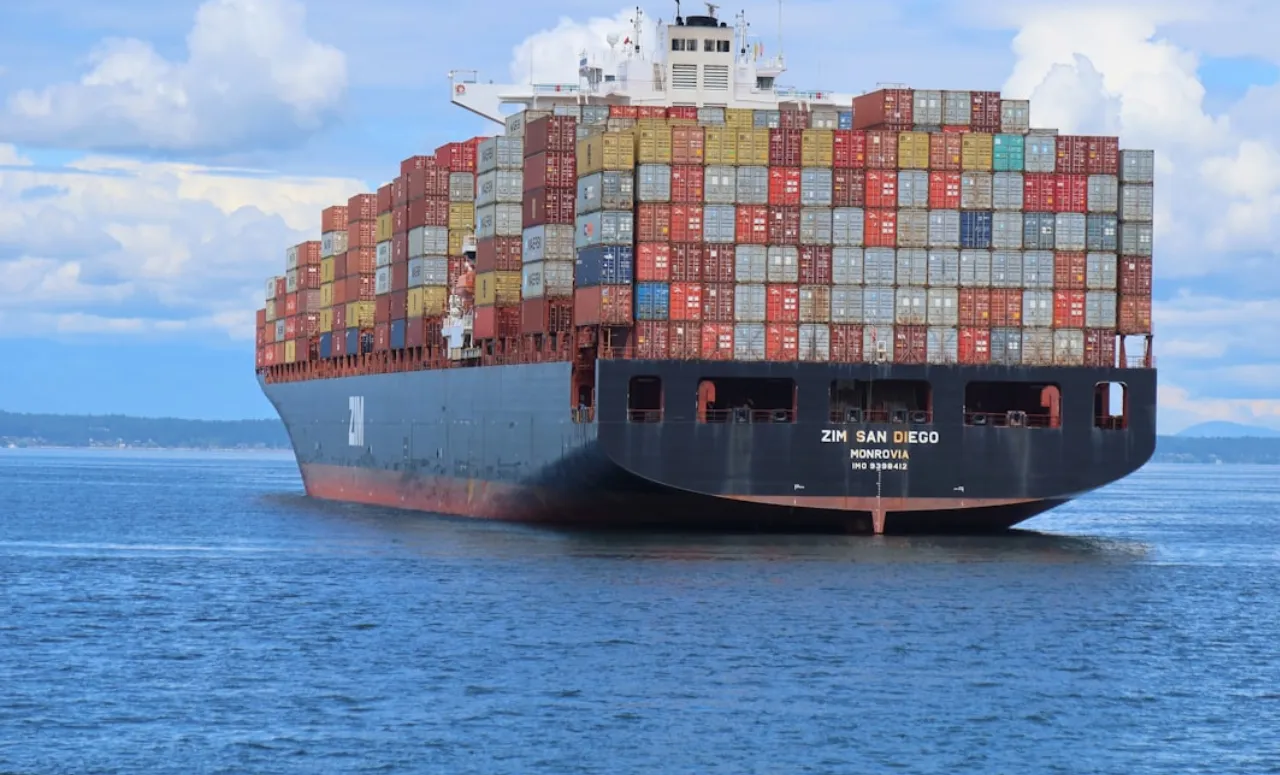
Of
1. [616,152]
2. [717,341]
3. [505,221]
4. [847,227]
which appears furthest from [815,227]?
[505,221]

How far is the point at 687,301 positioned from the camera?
189ft

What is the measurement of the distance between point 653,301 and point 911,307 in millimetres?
7579

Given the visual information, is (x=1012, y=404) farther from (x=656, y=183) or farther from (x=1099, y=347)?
(x=656, y=183)

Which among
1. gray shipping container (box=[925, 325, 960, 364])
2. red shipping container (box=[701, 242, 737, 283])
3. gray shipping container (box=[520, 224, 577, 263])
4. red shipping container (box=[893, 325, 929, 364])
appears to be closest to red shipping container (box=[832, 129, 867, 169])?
red shipping container (box=[701, 242, 737, 283])

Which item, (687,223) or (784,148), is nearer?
(687,223)

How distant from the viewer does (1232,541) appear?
233 feet

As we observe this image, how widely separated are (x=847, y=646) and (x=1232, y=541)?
1522 inches

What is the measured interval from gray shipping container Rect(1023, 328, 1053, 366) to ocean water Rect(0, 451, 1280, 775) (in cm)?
560

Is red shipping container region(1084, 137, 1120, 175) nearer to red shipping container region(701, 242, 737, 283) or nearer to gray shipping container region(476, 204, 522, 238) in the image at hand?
red shipping container region(701, 242, 737, 283)

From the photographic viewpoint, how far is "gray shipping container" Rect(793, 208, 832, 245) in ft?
191

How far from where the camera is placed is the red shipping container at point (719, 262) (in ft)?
190

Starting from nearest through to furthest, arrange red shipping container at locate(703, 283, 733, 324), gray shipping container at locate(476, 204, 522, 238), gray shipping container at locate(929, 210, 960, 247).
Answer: red shipping container at locate(703, 283, 733, 324) < gray shipping container at locate(929, 210, 960, 247) < gray shipping container at locate(476, 204, 522, 238)

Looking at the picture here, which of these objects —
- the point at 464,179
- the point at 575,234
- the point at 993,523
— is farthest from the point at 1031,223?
the point at 464,179

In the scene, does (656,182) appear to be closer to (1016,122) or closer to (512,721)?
(1016,122)
